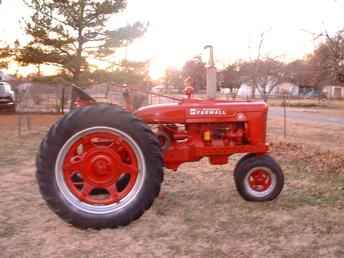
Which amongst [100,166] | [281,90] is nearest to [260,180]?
[100,166]

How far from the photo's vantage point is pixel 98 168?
433 cm

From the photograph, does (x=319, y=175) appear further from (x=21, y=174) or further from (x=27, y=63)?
(x=27, y=63)

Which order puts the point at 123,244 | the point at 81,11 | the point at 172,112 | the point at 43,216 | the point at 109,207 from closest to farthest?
the point at 123,244, the point at 109,207, the point at 43,216, the point at 172,112, the point at 81,11

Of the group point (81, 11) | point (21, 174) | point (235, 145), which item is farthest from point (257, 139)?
point (81, 11)

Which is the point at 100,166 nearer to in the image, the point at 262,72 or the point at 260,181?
the point at 260,181

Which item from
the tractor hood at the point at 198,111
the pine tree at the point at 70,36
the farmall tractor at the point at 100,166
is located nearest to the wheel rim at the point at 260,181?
the tractor hood at the point at 198,111

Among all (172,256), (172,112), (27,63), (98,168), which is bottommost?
(172,256)

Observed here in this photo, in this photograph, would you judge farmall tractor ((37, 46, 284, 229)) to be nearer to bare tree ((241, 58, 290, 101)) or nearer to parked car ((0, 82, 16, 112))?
parked car ((0, 82, 16, 112))

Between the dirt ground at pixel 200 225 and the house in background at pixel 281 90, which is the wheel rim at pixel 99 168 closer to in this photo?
the dirt ground at pixel 200 225

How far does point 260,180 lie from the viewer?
17.3 ft

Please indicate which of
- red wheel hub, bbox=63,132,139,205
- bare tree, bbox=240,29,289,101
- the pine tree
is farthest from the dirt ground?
bare tree, bbox=240,29,289,101

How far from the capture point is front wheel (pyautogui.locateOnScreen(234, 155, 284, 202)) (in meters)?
5.17

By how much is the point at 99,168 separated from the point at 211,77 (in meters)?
1.79

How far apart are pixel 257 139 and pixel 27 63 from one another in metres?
17.0
